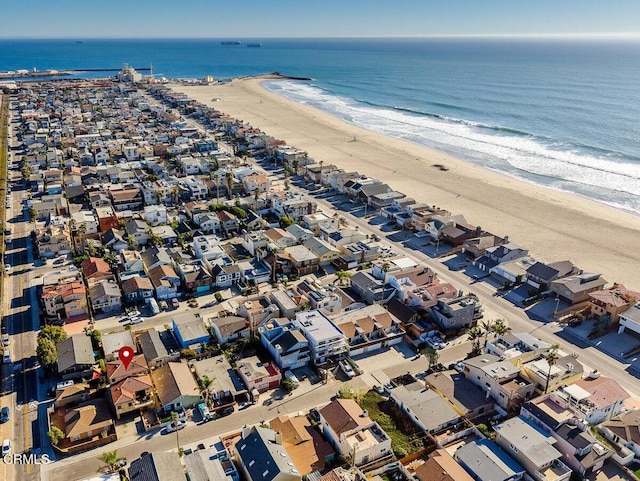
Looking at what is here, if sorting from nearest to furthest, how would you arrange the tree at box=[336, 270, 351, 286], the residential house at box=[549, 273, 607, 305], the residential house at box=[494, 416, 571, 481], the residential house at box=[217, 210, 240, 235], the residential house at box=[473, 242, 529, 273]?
the residential house at box=[494, 416, 571, 481] → the residential house at box=[549, 273, 607, 305] → the tree at box=[336, 270, 351, 286] → the residential house at box=[473, 242, 529, 273] → the residential house at box=[217, 210, 240, 235]

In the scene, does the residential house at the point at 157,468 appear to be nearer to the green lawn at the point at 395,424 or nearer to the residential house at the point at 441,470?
the green lawn at the point at 395,424

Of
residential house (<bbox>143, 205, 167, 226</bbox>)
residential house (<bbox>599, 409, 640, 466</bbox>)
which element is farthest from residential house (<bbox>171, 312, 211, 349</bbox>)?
residential house (<bbox>599, 409, 640, 466</bbox>)

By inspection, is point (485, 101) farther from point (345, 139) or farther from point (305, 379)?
point (305, 379)

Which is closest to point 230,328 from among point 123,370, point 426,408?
point 123,370

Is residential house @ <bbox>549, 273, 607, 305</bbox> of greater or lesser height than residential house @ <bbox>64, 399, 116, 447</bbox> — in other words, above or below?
above

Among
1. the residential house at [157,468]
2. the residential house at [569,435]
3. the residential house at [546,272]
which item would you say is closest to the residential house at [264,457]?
the residential house at [157,468]

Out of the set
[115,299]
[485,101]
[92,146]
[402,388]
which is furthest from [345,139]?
[402,388]

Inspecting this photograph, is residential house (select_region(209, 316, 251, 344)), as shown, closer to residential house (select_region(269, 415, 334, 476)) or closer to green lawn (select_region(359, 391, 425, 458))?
residential house (select_region(269, 415, 334, 476))
